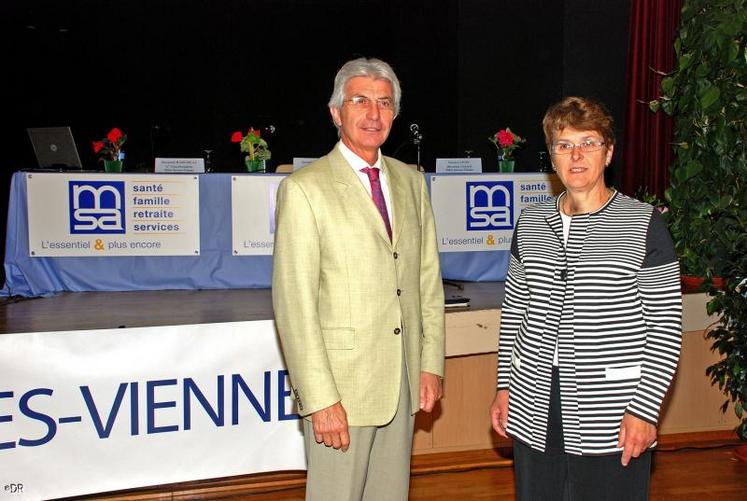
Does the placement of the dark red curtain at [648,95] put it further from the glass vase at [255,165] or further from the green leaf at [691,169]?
the glass vase at [255,165]

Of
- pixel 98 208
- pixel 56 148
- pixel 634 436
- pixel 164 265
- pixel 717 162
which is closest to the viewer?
pixel 634 436

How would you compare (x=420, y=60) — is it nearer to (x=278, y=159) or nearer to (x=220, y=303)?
(x=278, y=159)

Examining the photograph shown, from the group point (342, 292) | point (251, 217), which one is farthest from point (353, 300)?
point (251, 217)

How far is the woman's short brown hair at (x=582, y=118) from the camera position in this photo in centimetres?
174

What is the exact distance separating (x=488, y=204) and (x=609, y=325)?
285 cm

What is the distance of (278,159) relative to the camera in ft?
25.3

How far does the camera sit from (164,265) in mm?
4375

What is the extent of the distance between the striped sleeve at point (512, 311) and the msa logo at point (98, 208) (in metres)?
2.86

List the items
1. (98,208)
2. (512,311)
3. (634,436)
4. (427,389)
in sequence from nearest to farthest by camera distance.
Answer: (634,436) < (512,311) < (427,389) < (98,208)

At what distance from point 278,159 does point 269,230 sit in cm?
346

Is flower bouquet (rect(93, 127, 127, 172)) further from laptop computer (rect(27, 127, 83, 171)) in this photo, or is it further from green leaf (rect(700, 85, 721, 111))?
green leaf (rect(700, 85, 721, 111))

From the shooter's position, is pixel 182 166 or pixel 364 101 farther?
pixel 182 166

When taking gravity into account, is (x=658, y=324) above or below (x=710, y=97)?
below

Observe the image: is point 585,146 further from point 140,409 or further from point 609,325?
point 140,409
